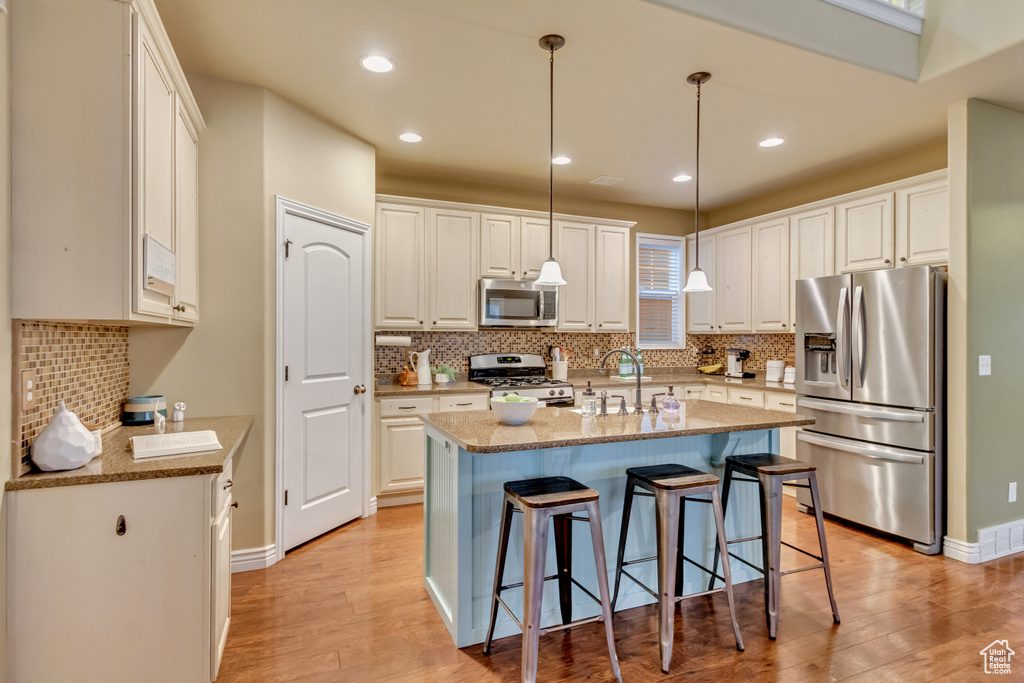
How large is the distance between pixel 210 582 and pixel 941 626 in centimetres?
305

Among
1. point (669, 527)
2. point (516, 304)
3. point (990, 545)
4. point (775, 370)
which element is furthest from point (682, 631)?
point (775, 370)

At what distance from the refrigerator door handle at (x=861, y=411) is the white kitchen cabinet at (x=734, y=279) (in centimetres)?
131

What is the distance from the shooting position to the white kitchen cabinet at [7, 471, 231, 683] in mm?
1647

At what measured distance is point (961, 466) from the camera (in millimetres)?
3072

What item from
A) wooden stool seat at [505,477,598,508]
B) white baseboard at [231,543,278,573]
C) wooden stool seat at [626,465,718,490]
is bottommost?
white baseboard at [231,543,278,573]

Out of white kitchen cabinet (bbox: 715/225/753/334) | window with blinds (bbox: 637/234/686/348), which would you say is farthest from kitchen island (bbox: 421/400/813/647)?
window with blinds (bbox: 637/234/686/348)

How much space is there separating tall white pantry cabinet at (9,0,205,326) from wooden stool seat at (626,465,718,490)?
6.62ft

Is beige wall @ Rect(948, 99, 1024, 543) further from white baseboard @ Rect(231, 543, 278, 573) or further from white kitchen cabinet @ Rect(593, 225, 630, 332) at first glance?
white baseboard @ Rect(231, 543, 278, 573)

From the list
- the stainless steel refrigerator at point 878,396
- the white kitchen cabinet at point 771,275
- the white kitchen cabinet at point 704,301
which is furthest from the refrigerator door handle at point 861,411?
the white kitchen cabinet at point 704,301

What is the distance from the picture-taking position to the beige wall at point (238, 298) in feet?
9.42

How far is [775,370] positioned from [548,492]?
3589 mm

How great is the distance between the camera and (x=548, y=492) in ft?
6.68

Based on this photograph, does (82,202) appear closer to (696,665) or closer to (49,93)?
(49,93)

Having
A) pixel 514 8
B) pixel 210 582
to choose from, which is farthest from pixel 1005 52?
pixel 210 582
